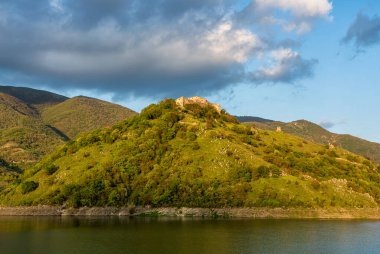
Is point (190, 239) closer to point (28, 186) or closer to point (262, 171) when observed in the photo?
point (262, 171)

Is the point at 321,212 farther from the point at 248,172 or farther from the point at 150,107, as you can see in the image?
the point at 150,107

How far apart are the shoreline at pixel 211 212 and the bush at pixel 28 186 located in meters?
7.55

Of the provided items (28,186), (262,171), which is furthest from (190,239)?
(28,186)

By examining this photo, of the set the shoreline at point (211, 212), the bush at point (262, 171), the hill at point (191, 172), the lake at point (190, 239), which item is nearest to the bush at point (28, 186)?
the hill at point (191, 172)

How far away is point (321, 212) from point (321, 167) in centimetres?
3182

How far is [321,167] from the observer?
156m

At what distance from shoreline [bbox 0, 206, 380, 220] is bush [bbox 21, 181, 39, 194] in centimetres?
755

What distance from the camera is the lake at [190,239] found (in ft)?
226

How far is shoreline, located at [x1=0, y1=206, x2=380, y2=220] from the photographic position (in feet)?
417

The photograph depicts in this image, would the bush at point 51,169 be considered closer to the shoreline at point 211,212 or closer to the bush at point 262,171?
the shoreline at point 211,212

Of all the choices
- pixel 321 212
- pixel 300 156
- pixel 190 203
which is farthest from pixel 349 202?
pixel 190 203

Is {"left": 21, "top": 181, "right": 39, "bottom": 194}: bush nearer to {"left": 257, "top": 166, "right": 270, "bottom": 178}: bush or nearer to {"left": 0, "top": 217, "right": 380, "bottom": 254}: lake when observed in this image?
{"left": 0, "top": 217, "right": 380, "bottom": 254}: lake

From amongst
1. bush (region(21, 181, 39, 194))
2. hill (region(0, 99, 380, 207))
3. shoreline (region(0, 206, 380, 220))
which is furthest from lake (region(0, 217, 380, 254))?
bush (region(21, 181, 39, 194))

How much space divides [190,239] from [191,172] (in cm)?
6405
